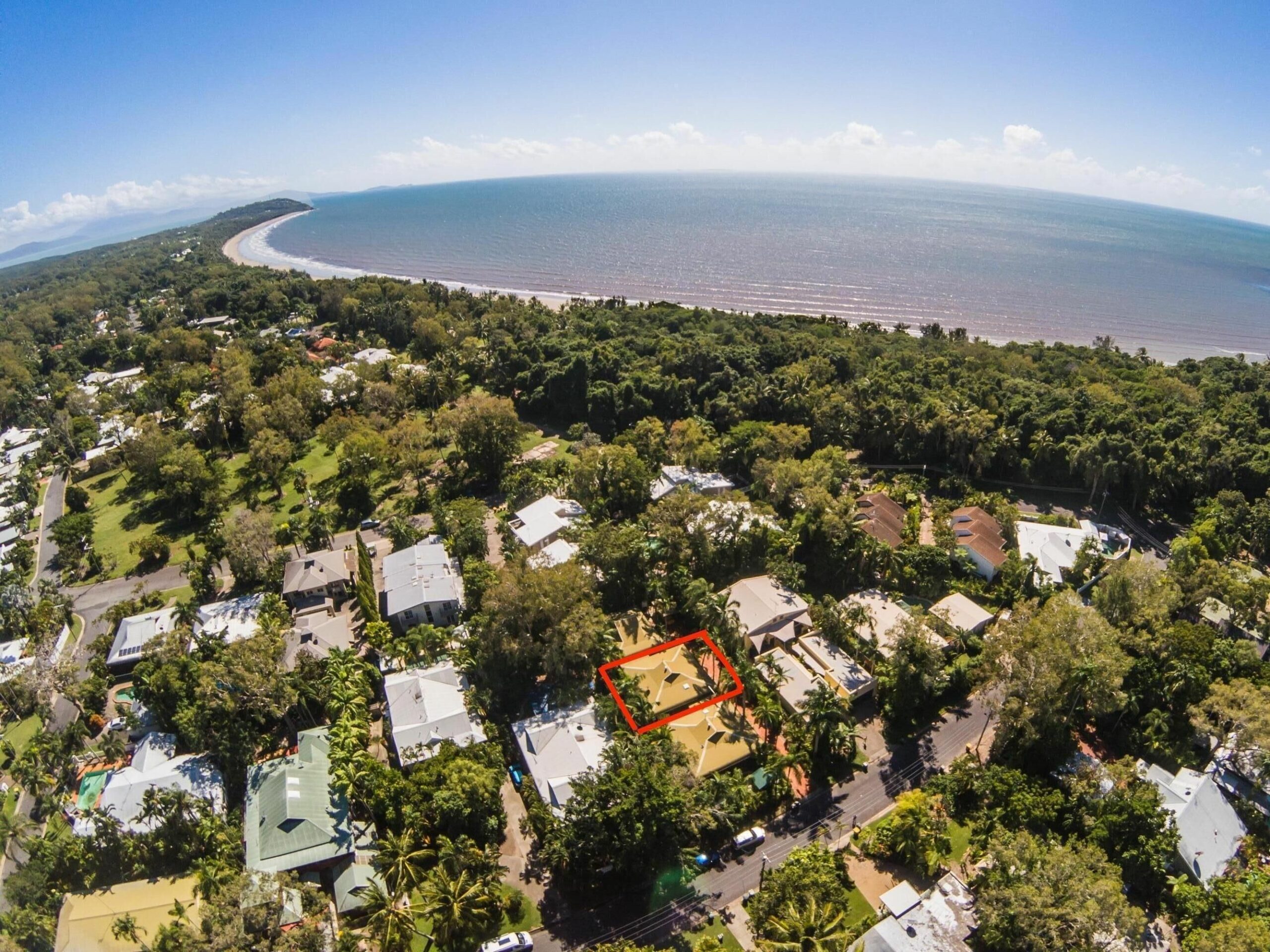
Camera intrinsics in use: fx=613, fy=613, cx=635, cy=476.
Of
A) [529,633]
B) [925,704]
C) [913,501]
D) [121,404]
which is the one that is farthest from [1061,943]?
[121,404]

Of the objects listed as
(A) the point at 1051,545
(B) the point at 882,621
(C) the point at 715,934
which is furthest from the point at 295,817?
(A) the point at 1051,545

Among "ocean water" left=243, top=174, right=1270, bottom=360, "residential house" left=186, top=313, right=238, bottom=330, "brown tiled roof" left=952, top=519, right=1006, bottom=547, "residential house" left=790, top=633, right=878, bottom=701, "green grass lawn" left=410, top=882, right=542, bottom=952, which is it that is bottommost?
"green grass lawn" left=410, top=882, right=542, bottom=952

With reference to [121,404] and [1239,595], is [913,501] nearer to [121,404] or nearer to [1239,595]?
[1239,595]

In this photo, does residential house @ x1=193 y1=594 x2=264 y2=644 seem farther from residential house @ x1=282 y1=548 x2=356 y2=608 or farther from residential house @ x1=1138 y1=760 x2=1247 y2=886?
residential house @ x1=1138 y1=760 x2=1247 y2=886

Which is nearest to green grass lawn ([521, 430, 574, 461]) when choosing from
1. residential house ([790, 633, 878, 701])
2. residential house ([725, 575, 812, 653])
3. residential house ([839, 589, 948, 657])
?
residential house ([725, 575, 812, 653])

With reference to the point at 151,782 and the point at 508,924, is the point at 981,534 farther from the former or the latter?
the point at 151,782
